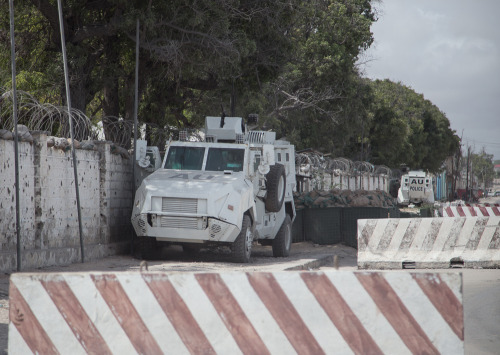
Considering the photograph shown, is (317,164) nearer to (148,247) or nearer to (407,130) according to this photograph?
(148,247)

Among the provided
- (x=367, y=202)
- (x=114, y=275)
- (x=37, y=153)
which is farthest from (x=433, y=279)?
(x=367, y=202)

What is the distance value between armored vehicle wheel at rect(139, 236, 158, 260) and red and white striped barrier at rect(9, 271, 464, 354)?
9937 millimetres

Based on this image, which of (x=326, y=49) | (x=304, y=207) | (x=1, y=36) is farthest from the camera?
(x=326, y=49)

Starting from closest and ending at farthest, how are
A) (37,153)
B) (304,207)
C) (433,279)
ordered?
(433,279), (37,153), (304,207)

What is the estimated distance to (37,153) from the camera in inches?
488

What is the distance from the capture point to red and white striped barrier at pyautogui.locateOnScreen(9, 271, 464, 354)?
4.54 metres

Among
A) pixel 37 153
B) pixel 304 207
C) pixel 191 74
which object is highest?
pixel 191 74

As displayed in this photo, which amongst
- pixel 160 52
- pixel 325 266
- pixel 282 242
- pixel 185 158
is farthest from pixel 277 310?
pixel 160 52

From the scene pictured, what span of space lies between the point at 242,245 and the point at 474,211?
7181mm

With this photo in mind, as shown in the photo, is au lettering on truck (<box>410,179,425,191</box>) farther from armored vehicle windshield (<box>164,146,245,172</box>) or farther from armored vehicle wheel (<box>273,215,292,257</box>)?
armored vehicle windshield (<box>164,146,245,172</box>)

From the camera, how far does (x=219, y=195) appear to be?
13.8m

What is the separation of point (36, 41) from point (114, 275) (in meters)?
16.1

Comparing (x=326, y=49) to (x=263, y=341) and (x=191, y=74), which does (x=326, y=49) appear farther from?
(x=263, y=341)

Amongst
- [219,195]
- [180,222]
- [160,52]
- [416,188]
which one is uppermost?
[160,52]
